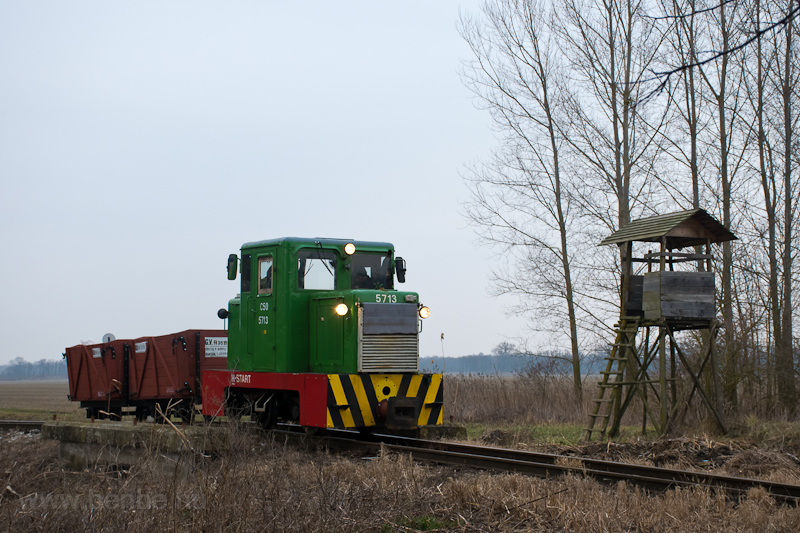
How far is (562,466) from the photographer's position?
8109 millimetres

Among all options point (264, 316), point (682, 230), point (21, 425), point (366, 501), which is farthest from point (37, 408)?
point (366, 501)

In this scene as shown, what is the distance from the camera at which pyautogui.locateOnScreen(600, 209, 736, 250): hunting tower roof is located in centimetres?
1327

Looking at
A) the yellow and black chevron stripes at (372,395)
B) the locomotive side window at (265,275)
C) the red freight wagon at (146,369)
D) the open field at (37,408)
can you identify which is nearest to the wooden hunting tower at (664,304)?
the yellow and black chevron stripes at (372,395)

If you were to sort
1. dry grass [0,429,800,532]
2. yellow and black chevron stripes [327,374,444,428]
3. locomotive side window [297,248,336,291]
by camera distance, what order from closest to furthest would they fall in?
dry grass [0,429,800,532]
yellow and black chevron stripes [327,374,444,428]
locomotive side window [297,248,336,291]

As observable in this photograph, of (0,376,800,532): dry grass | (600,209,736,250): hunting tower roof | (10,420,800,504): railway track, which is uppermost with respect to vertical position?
(600,209,736,250): hunting tower roof

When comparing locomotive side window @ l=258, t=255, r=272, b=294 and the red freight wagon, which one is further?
the red freight wagon

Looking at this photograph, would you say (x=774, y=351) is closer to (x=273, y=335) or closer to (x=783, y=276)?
(x=783, y=276)

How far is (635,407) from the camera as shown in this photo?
17.5 m

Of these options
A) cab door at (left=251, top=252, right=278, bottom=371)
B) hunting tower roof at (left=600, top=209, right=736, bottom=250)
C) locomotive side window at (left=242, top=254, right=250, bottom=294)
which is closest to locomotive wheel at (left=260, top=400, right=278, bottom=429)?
cab door at (left=251, top=252, right=278, bottom=371)

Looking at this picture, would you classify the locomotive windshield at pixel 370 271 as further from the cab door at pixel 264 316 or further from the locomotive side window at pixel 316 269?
the cab door at pixel 264 316

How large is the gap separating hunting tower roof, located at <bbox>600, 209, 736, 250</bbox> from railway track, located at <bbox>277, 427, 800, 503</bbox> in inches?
222

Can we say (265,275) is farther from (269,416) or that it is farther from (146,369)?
(146,369)

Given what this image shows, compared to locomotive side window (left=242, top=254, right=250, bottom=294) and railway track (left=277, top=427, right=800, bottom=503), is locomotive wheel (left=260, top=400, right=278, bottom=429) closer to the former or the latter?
railway track (left=277, top=427, right=800, bottom=503)

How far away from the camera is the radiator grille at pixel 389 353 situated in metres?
10.8
